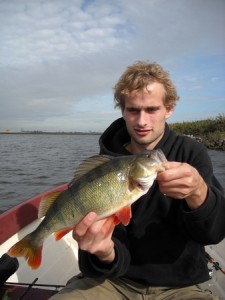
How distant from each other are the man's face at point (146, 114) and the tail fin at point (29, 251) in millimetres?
1462

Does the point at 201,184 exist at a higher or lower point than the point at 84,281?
higher

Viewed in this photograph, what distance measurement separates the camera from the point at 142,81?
10.8 ft

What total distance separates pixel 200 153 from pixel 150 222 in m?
0.84

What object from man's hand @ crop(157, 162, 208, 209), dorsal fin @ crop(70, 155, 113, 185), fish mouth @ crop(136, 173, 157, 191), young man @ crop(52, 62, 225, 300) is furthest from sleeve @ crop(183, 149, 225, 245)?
dorsal fin @ crop(70, 155, 113, 185)

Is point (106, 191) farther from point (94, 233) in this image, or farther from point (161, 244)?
point (161, 244)

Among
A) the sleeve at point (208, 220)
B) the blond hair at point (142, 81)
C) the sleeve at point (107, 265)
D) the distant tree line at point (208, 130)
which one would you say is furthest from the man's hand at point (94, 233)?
the distant tree line at point (208, 130)

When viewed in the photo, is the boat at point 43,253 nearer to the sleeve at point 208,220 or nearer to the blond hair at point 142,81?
the blond hair at point 142,81

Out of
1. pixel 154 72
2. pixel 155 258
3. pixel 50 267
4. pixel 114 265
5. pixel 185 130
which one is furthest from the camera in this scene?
pixel 185 130

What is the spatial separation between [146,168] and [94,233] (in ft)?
2.05

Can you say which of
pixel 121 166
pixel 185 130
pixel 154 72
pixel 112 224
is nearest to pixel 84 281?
pixel 112 224

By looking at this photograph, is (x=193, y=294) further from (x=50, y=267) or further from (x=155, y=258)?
(x=50, y=267)

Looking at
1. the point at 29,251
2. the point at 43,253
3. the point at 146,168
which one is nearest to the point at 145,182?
the point at 146,168

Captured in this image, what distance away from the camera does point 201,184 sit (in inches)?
95.6

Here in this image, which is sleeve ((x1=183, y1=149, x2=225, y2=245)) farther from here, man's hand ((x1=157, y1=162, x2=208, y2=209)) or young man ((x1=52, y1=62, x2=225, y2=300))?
man's hand ((x1=157, y1=162, x2=208, y2=209))
